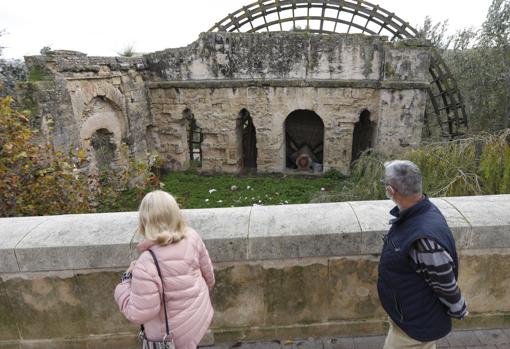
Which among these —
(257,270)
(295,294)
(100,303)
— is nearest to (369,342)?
(295,294)

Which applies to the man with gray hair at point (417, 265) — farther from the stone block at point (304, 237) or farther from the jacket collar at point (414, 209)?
the stone block at point (304, 237)

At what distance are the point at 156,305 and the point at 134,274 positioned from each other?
0.20m

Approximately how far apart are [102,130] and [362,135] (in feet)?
31.7

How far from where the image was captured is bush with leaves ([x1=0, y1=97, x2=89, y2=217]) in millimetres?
4258

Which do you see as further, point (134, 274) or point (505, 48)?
point (505, 48)

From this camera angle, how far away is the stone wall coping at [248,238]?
2.38 metres

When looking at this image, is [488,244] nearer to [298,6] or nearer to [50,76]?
[50,76]

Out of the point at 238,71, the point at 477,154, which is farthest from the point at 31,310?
the point at 238,71

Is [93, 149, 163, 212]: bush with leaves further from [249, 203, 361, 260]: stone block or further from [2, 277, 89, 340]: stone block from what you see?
[249, 203, 361, 260]: stone block

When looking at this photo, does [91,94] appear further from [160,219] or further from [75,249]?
[160,219]

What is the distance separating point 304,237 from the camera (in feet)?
7.89

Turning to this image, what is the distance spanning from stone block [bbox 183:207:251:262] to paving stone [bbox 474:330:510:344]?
188cm

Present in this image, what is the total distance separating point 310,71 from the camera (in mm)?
11586

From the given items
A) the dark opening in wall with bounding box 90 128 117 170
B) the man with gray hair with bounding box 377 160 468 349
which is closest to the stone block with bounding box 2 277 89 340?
the man with gray hair with bounding box 377 160 468 349
